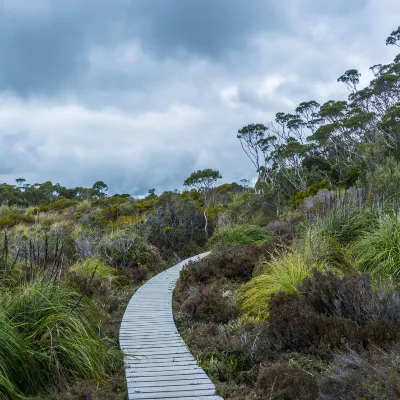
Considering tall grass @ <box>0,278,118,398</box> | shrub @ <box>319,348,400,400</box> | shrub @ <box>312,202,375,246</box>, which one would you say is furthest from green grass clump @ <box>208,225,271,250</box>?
shrub @ <box>319,348,400,400</box>

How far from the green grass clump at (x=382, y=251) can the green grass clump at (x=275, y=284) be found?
78 centimetres

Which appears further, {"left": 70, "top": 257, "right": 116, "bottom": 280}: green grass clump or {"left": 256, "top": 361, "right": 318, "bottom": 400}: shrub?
{"left": 70, "top": 257, "right": 116, "bottom": 280}: green grass clump

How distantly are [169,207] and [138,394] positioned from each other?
13706 mm

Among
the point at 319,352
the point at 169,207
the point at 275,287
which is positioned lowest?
the point at 319,352

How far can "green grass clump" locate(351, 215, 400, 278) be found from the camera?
7.27 m

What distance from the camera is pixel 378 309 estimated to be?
219 inches

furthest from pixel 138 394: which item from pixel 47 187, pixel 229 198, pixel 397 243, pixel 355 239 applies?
pixel 47 187

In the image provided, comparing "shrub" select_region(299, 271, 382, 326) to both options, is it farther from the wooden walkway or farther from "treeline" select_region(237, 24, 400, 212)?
"treeline" select_region(237, 24, 400, 212)

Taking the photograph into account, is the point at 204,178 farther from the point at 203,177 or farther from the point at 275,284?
the point at 275,284

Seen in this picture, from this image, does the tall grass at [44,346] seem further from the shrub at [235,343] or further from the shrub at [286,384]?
the shrub at [286,384]

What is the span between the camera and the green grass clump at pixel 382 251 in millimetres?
7266

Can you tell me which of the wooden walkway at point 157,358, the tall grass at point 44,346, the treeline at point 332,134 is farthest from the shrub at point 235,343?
the treeline at point 332,134

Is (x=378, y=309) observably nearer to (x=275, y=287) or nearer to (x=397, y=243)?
(x=275, y=287)

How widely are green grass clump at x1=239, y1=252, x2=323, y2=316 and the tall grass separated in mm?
2457
